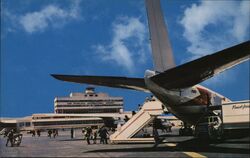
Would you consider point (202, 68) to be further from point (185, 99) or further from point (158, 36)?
point (185, 99)

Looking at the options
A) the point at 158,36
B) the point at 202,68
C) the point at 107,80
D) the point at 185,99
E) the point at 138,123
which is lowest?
the point at 138,123

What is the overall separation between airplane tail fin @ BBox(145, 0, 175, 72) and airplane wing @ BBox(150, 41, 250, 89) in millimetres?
2261

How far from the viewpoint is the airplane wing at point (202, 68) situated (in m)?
19.3

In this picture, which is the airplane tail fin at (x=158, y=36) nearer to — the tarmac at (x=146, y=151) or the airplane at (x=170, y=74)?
the airplane at (x=170, y=74)

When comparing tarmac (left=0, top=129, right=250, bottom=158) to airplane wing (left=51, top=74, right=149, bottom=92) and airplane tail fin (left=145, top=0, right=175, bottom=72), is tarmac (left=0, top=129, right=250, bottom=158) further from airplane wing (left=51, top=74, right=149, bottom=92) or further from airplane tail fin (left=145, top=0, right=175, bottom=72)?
airplane tail fin (left=145, top=0, right=175, bottom=72)

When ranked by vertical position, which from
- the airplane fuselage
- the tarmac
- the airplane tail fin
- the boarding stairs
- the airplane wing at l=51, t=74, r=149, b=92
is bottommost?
the tarmac

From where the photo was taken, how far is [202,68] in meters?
21.5

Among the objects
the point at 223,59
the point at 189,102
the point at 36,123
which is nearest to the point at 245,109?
the point at 223,59

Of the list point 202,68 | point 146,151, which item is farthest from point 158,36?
Answer: point 146,151

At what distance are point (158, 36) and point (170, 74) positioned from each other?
5126mm

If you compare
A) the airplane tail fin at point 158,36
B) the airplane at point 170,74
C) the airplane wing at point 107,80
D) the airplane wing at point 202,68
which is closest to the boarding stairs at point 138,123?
the airplane at point 170,74

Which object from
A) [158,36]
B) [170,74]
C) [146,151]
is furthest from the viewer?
[158,36]

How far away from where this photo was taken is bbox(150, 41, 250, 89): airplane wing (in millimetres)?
19266

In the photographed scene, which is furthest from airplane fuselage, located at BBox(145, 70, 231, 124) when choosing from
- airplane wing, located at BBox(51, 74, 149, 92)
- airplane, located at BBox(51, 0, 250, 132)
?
airplane wing, located at BBox(51, 74, 149, 92)
